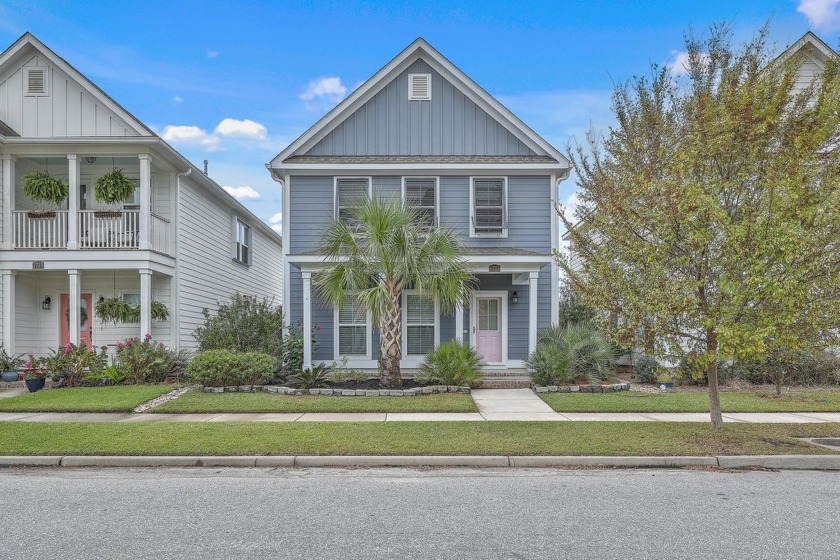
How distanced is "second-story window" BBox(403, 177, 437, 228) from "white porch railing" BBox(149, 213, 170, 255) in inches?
258

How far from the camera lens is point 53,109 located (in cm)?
1346

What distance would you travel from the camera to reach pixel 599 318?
8328 mm

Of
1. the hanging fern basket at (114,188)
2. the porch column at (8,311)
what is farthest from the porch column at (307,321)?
the porch column at (8,311)

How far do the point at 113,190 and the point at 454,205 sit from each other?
27.9ft

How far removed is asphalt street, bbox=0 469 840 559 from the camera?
378 centimetres

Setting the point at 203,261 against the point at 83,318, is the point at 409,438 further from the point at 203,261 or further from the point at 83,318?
the point at 203,261

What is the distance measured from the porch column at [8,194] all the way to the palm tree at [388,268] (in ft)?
26.9

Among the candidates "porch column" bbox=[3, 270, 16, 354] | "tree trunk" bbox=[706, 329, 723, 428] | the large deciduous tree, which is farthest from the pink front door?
"porch column" bbox=[3, 270, 16, 354]

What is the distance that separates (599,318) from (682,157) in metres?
2.67

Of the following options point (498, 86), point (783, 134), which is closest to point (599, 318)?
point (783, 134)

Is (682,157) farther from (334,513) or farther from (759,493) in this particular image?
(334,513)

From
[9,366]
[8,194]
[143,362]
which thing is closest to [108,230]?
[8,194]

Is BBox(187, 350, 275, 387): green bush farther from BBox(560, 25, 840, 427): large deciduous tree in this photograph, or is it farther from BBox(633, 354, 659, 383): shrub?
BBox(633, 354, 659, 383): shrub

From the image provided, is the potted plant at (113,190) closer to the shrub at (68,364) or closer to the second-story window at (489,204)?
the shrub at (68,364)
